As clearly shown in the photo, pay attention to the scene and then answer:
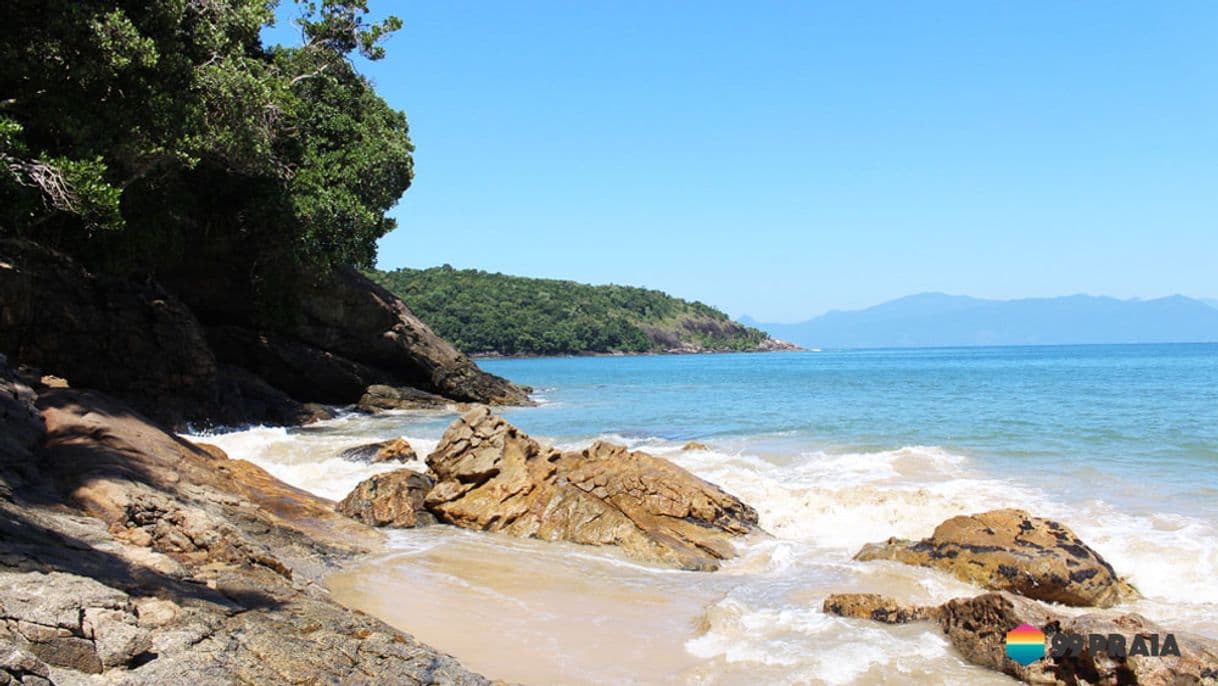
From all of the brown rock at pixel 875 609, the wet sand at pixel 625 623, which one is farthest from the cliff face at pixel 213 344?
the brown rock at pixel 875 609

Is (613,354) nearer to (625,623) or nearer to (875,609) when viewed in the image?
(875,609)

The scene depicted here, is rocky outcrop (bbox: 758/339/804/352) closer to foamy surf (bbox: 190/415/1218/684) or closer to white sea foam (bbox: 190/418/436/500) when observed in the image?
white sea foam (bbox: 190/418/436/500)

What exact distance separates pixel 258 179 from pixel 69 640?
20.2 m

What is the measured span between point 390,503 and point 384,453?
5.02 meters

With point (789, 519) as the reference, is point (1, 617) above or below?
above

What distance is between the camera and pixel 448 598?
8273 millimetres

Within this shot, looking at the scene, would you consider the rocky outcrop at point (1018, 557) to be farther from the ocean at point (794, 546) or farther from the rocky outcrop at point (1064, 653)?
the rocky outcrop at point (1064, 653)

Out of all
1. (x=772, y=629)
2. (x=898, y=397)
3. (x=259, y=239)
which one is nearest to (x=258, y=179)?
(x=259, y=239)

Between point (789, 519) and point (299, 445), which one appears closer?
point (789, 519)

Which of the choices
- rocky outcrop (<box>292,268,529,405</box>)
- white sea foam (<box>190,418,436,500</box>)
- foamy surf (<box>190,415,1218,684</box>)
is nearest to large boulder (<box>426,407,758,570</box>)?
foamy surf (<box>190,415,1218,684</box>)

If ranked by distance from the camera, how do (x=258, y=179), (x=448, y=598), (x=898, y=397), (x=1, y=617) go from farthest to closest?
(x=898, y=397)
(x=258, y=179)
(x=448, y=598)
(x=1, y=617)

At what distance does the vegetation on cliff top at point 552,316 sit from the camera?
10712 centimetres

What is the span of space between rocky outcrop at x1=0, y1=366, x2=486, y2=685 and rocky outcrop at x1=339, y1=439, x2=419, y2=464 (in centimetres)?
643

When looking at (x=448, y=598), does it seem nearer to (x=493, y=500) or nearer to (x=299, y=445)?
(x=493, y=500)
